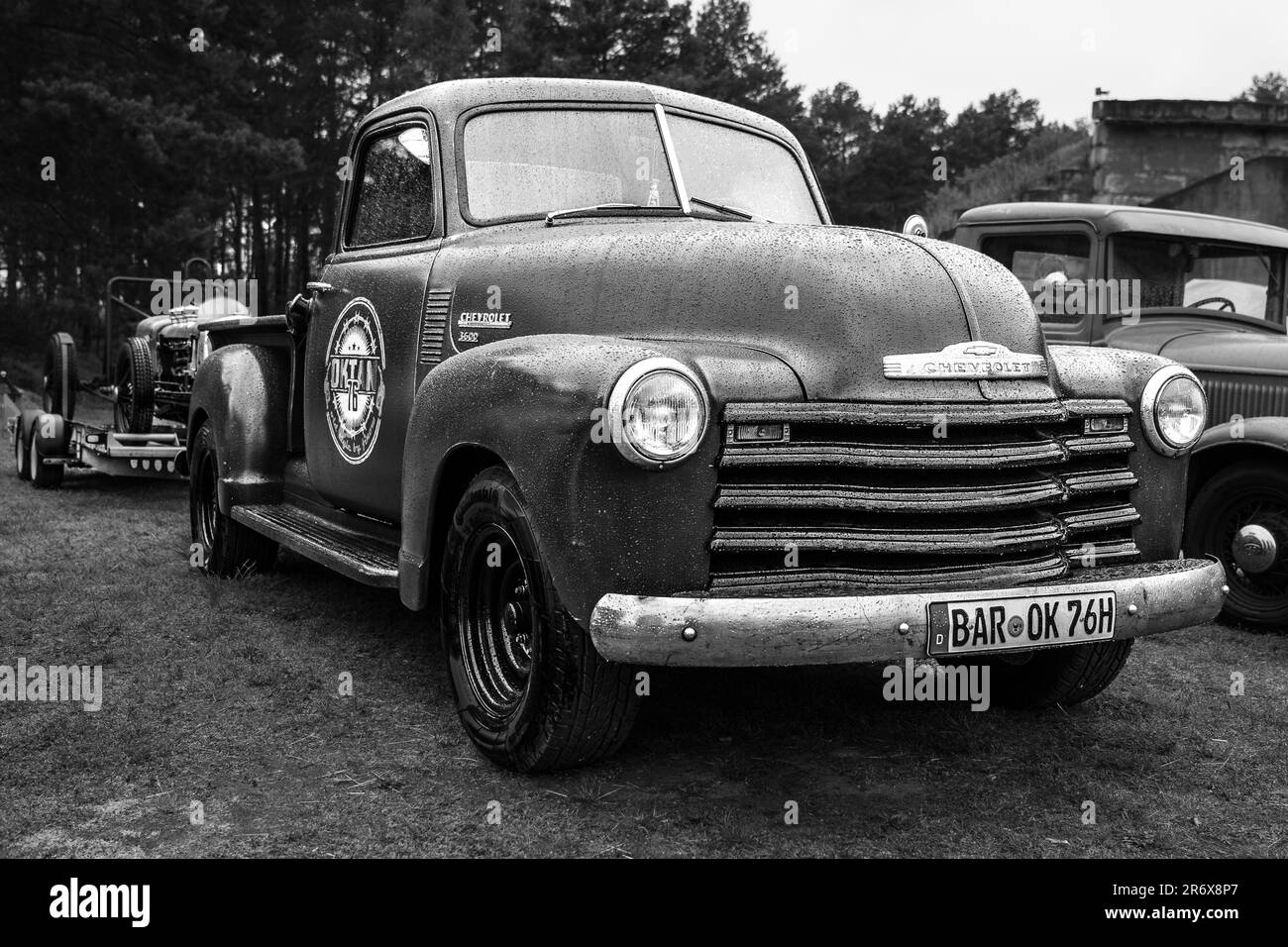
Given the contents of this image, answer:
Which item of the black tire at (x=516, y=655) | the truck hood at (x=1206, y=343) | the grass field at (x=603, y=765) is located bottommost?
the grass field at (x=603, y=765)

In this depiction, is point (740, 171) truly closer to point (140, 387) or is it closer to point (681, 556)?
point (681, 556)

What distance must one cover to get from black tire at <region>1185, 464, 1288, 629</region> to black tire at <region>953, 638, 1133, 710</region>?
1.79 m

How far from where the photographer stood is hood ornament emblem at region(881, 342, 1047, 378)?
3305 mm

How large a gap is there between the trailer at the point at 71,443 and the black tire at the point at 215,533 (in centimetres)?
246

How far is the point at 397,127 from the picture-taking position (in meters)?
4.84

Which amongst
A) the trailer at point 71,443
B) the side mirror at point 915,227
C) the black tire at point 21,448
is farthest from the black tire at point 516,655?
the black tire at point 21,448

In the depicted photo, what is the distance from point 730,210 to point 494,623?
178 centimetres

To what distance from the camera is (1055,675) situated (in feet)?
13.9

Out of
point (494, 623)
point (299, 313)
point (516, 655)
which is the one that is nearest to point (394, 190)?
point (299, 313)

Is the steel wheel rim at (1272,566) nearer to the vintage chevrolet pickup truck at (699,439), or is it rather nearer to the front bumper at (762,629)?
the vintage chevrolet pickup truck at (699,439)

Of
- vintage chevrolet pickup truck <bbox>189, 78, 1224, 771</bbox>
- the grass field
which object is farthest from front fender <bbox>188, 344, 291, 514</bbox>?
vintage chevrolet pickup truck <bbox>189, 78, 1224, 771</bbox>

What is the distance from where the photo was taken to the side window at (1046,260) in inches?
257

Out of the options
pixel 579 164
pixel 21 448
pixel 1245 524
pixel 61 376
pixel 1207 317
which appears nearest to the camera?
pixel 579 164

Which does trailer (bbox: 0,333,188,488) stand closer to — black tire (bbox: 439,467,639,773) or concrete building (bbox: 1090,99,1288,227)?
black tire (bbox: 439,467,639,773)
